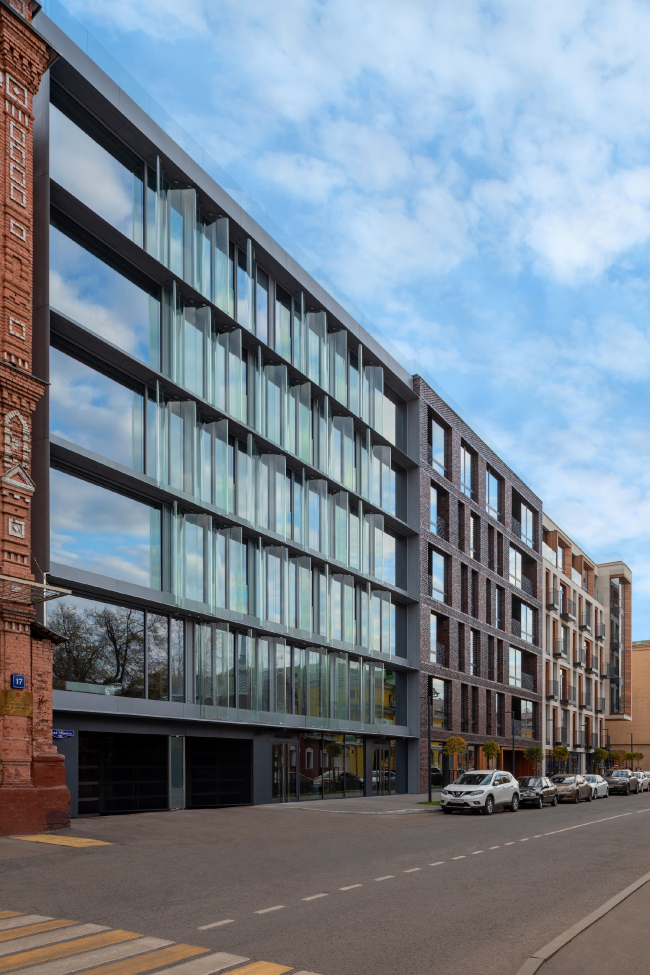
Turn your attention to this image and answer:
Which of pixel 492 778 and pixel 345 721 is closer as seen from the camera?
pixel 492 778

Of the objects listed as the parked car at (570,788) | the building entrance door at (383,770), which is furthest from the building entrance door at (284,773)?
the parked car at (570,788)

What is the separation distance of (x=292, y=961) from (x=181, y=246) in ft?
86.4

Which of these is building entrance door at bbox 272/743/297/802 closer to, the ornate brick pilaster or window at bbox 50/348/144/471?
window at bbox 50/348/144/471

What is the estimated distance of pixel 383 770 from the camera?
4628 centimetres

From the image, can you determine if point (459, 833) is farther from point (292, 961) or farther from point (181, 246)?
point (181, 246)

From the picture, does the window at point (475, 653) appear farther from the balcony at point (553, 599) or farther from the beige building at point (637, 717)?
the beige building at point (637, 717)

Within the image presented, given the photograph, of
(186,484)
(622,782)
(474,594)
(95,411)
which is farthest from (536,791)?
(95,411)

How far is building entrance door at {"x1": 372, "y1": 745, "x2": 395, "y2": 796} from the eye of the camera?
149 feet

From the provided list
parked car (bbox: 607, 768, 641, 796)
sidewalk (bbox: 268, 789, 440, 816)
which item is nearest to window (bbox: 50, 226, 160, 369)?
sidewalk (bbox: 268, 789, 440, 816)

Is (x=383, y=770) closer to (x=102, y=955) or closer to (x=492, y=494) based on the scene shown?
(x=492, y=494)

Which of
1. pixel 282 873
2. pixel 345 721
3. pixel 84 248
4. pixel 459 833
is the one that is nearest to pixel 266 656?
pixel 345 721

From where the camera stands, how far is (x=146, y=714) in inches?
1142

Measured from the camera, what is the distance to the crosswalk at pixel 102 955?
8.52 metres

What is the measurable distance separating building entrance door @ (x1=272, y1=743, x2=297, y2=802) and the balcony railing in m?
49.3
